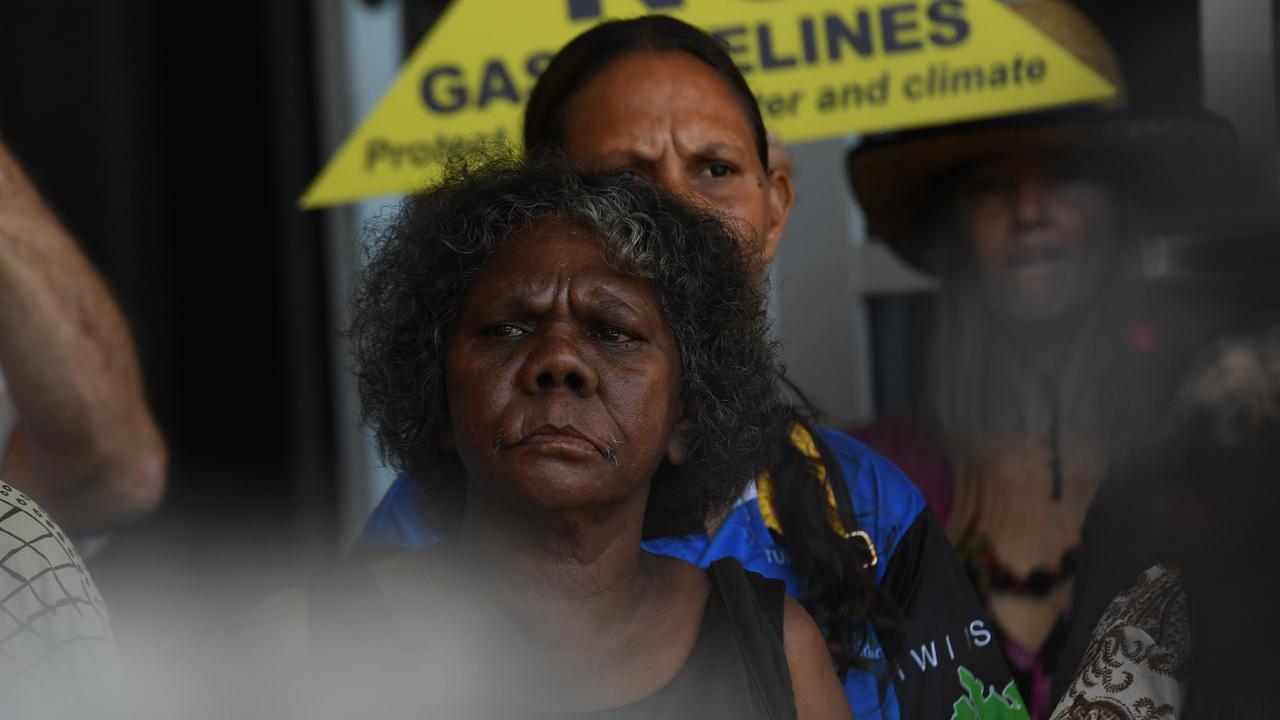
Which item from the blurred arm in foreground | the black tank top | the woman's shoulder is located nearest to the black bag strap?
the black tank top

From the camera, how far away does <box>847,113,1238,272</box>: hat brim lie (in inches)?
106

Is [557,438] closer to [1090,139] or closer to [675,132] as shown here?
[675,132]

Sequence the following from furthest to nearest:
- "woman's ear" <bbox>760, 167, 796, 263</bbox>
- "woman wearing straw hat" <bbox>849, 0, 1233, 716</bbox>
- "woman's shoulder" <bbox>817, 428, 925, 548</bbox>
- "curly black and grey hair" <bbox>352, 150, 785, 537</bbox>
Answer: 1. "woman wearing straw hat" <bbox>849, 0, 1233, 716</bbox>
2. "woman's ear" <bbox>760, 167, 796, 263</bbox>
3. "woman's shoulder" <bbox>817, 428, 925, 548</bbox>
4. "curly black and grey hair" <bbox>352, 150, 785, 537</bbox>

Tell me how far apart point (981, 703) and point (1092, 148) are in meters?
1.19

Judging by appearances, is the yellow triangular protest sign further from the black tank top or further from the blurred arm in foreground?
the black tank top

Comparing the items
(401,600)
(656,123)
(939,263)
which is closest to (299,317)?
(939,263)

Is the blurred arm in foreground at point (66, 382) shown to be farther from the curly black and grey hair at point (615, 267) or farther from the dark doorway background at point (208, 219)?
the dark doorway background at point (208, 219)

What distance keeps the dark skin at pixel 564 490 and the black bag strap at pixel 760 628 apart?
26 mm

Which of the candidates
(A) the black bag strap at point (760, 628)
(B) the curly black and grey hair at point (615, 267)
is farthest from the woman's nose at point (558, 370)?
(A) the black bag strap at point (760, 628)

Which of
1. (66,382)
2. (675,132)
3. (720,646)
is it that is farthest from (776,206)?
(66,382)

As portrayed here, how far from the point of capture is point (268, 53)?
418 centimetres

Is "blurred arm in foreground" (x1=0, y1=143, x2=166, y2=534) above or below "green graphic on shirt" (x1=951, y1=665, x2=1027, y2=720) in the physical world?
above

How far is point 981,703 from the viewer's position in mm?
1912

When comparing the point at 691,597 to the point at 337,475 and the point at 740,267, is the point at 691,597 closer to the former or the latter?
the point at 740,267
